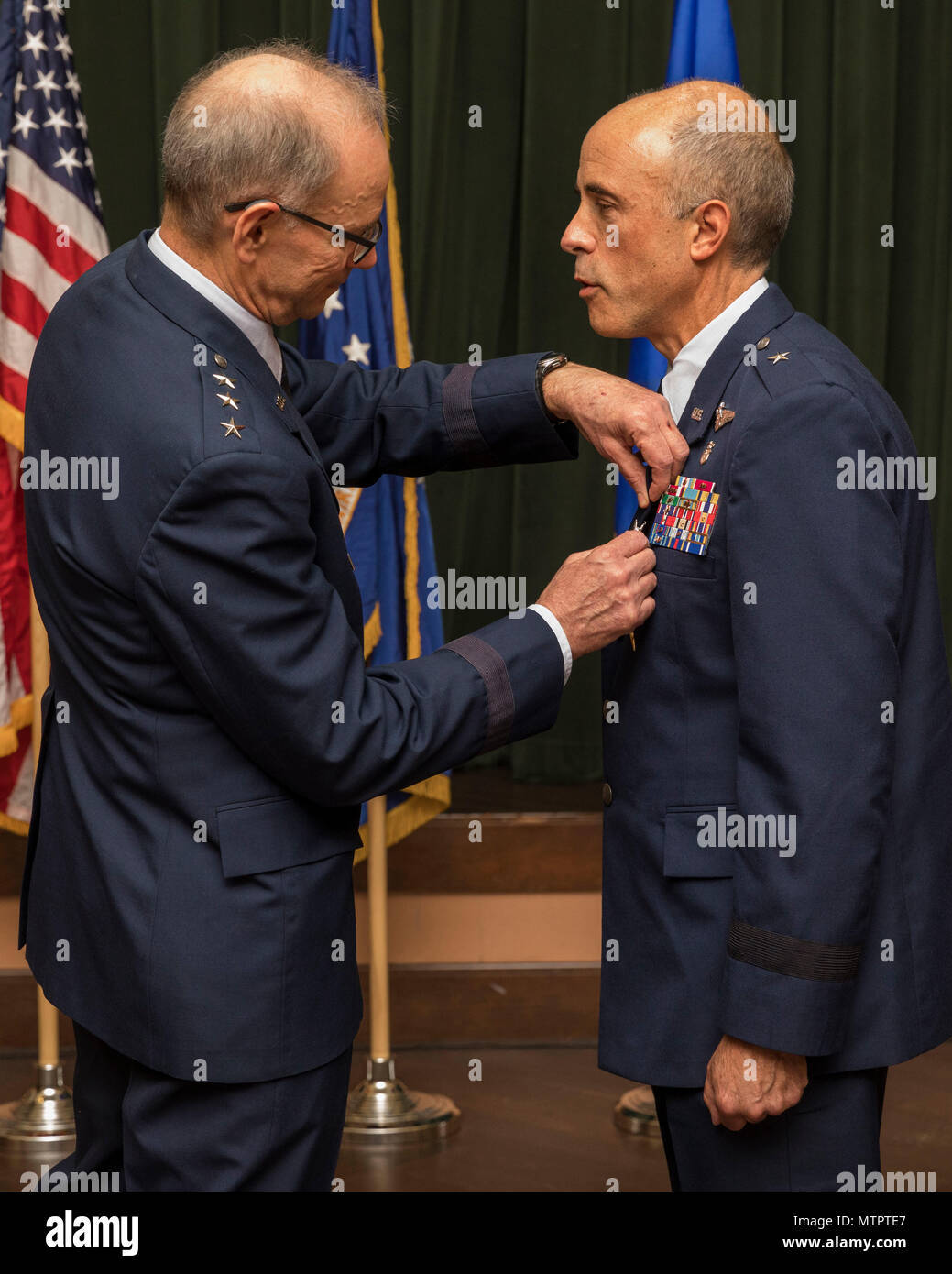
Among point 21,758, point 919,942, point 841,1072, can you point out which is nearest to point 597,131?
point 919,942

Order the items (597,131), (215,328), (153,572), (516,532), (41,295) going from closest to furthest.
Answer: (153,572)
(215,328)
(597,131)
(41,295)
(516,532)

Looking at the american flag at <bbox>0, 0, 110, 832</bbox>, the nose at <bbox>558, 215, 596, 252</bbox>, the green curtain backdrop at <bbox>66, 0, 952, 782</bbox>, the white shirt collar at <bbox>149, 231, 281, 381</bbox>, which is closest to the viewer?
the white shirt collar at <bbox>149, 231, 281, 381</bbox>

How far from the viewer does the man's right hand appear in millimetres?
1616

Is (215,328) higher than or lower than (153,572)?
higher

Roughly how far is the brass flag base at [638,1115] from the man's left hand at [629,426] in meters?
1.80

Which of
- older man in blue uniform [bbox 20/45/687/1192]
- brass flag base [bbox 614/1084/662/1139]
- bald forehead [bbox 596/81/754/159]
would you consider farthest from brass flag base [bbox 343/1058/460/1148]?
bald forehead [bbox 596/81/754/159]

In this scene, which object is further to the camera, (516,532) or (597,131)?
(516,532)

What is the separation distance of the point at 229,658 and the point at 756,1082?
68 cm

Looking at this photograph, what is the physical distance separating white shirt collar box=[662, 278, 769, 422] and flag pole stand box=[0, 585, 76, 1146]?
1.74 m

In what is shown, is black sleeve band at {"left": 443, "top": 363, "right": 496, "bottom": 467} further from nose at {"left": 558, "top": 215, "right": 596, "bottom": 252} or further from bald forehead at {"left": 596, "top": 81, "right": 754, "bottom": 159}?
bald forehead at {"left": 596, "top": 81, "right": 754, "bottom": 159}

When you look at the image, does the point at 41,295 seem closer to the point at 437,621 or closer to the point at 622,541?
the point at 437,621

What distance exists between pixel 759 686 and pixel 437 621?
184 centimetres

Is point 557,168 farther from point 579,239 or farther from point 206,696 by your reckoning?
point 206,696

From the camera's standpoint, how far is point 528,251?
170 inches
